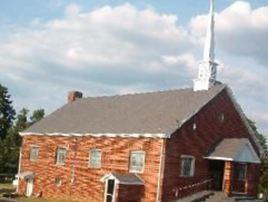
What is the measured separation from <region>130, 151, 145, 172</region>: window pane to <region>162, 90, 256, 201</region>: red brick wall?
7.10ft

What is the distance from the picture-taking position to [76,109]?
5553cm

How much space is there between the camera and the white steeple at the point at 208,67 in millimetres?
45500

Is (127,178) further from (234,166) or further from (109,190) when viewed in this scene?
(234,166)

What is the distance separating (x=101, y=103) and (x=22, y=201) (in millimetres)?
12749

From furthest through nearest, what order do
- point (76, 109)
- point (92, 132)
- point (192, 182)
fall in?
point (76, 109) → point (92, 132) → point (192, 182)

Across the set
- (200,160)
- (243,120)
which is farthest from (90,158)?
(243,120)

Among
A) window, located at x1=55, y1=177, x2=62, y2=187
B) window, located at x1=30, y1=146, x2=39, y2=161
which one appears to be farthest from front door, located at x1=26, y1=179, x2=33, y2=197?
window, located at x1=55, y1=177, x2=62, y2=187

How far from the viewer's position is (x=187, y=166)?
4181 cm

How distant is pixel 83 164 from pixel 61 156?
3.81 metres

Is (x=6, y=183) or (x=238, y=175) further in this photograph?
(x=6, y=183)

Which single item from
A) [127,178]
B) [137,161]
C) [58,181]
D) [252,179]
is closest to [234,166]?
[252,179]

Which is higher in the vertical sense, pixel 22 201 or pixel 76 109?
pixel 76 109

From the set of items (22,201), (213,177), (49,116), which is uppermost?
(49,116)

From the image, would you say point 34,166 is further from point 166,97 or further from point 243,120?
point 243,120
